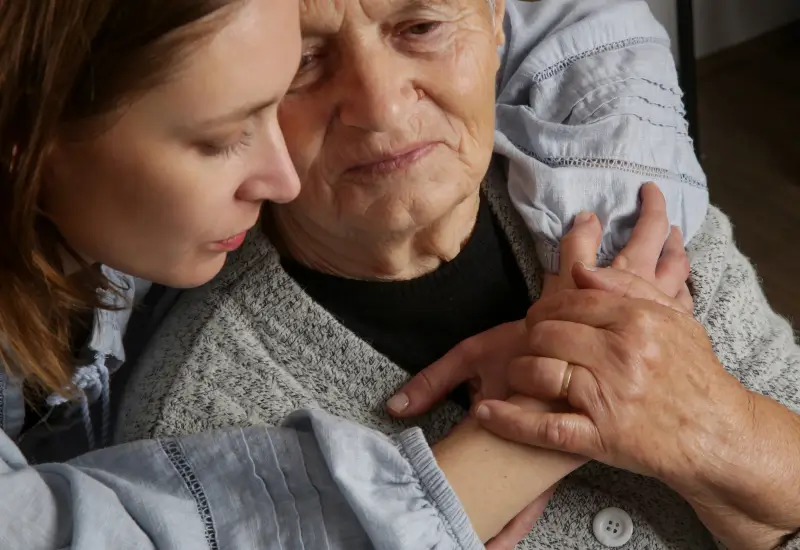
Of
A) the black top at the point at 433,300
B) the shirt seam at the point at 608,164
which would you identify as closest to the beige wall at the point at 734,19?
the shirt seam at the point at 608,164

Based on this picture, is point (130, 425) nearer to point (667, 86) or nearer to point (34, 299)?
point (34, 299)

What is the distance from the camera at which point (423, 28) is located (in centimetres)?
105

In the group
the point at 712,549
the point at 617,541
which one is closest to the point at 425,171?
the point at 617,541

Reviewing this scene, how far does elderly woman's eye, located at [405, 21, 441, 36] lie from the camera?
41.0 inches

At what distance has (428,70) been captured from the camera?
1055 mm

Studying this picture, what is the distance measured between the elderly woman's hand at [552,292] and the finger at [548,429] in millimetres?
112

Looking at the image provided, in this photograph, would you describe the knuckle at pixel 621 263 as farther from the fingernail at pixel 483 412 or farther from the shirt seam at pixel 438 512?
the shirt seam at pixel 438 512

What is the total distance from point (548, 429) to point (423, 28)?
1.69 feet

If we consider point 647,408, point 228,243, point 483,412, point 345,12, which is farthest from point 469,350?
point 345,12

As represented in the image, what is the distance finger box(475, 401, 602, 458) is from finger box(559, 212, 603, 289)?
0.21 m

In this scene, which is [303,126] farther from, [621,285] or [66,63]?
[621,285]

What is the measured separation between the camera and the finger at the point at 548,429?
38.6 inches

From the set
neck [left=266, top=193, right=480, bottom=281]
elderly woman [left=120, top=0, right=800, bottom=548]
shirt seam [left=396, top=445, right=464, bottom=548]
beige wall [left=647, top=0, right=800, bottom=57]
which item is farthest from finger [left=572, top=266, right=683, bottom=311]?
beige wall [left=647, top=0, right=800, bottom=57]

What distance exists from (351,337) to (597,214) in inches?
15.6
